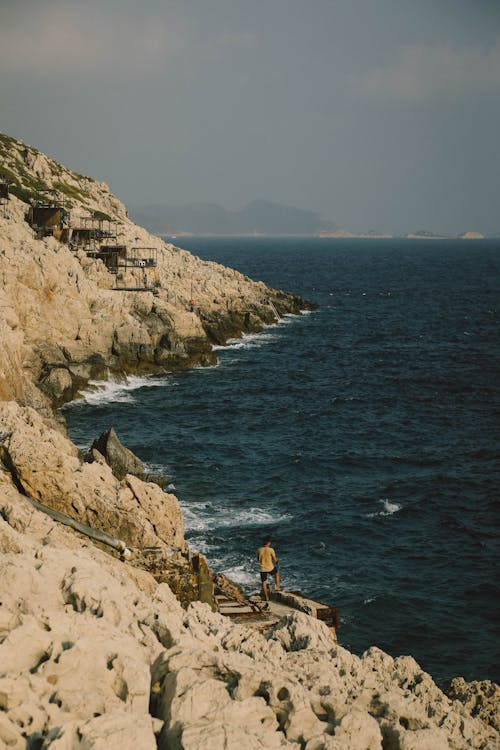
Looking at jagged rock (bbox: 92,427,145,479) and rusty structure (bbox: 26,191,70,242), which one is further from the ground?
rusty structure (bbox: 26,191,70,242)

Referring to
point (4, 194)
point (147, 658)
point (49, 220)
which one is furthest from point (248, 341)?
point (147, 658)

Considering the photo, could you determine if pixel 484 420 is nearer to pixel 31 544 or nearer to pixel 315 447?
pixel 315 447

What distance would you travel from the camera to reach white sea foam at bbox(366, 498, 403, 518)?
34.6 metres

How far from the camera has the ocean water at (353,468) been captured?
2722cm

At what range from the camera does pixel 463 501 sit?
3606cm

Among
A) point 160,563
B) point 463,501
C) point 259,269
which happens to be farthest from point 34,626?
point 259,269

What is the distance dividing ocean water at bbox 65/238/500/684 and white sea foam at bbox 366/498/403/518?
0.30ft

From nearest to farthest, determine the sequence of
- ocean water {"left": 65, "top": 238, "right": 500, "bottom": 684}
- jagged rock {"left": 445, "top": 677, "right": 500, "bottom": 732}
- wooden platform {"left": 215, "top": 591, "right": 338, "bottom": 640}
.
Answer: jagged rock {"left": 445, "top": 677, "right": 500, "bottom": 732}, wooden platform {"left": 215, "top": 591, "right": 338, "bottom": 640}, ocean water {"left": 65, "top": 238, "right": 500, "bottom": 684}

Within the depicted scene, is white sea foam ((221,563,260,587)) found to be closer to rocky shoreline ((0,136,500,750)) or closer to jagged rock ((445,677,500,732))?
rocky shoreline ((0,136,500,750))

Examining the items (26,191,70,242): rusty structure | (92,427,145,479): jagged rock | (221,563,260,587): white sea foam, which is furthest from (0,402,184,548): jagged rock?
(26,191,70,242): rusty structure

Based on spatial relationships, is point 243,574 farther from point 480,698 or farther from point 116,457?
point 480,698

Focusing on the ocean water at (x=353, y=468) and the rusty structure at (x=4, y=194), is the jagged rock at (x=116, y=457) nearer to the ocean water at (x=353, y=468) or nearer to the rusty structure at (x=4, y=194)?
the ocean water at (x=353, y=468)

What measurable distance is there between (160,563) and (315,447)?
23363 mm

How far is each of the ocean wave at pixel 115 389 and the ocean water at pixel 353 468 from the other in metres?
0.23
